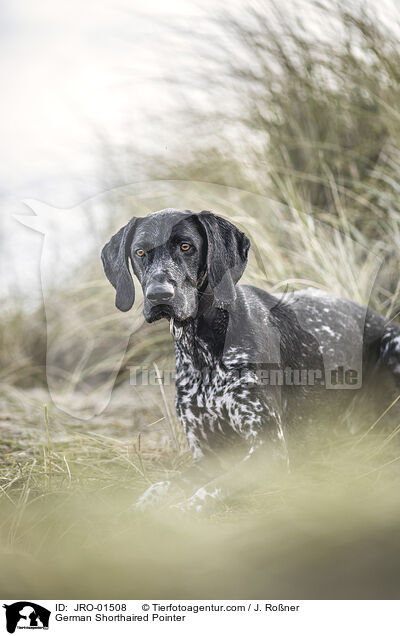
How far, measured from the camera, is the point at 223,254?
6.19 feet

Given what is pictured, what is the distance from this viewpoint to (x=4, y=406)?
3535mm

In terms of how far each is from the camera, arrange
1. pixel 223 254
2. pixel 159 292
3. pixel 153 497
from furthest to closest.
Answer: pixel 153 497
pixel 223 254
pixel 159 292

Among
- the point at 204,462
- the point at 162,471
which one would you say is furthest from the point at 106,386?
the point at 204,462

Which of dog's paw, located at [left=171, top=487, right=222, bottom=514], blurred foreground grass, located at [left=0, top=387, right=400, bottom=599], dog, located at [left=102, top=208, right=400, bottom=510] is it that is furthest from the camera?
dog's paw, located at [left=171, top=487, right=222, bottom=514]

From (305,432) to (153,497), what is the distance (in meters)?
0.66

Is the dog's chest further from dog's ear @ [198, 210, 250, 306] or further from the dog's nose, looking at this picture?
the dog's nose

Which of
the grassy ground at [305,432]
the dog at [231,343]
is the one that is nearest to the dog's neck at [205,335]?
the dog at [231,343]

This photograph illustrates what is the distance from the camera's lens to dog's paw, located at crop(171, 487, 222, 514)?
1.94 metres

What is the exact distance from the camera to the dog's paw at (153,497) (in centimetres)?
203

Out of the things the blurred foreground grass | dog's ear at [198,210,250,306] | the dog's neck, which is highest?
dog's ear at [198,210,250,306]
